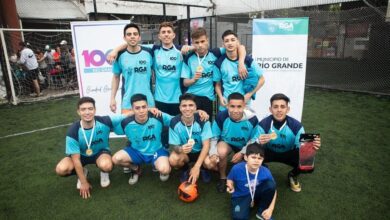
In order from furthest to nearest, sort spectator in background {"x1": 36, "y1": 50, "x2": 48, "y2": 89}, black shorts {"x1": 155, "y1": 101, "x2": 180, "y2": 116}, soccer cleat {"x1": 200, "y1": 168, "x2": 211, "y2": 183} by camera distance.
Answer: spectator in background {"x1": 36, "y1": 50, "x2": 48, "y2": 89}, black shorts {"x1": 155, "y1": 101, "x2": 180, "y2": 116}, soccer cleat {"x1": 200, "y1": 168, "x2": 211, "y2": 183}

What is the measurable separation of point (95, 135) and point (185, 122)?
108cm

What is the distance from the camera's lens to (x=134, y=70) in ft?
12.5

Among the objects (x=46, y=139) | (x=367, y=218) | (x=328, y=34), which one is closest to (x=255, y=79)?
(x=367, y=218)

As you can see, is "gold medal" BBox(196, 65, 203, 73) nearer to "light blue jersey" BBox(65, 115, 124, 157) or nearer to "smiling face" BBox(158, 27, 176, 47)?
"smiling face" BBox(158, 27, 176, 47)

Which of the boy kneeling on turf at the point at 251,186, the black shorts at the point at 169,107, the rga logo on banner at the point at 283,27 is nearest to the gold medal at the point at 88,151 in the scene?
the black shorts at the point at 169,107

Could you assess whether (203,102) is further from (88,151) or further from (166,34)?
(88,151)

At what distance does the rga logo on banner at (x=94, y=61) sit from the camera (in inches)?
189

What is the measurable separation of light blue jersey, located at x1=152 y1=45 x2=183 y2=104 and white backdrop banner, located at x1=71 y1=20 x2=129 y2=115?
127cm

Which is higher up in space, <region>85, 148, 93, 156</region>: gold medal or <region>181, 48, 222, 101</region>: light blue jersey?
<region>181, 48, 222, 101</region>: light blue jersey

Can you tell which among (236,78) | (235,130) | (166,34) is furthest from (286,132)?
(166,34)

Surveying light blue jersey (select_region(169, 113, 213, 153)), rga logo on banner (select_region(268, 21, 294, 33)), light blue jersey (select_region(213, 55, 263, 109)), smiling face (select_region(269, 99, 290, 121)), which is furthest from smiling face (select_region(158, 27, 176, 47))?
rga logo on banner (select_region(268, 21, 294, 33))

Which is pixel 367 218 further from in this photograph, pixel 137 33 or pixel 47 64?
pixel 47 64

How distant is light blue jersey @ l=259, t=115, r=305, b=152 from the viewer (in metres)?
3.25

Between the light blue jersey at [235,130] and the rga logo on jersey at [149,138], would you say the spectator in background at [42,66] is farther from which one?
the light blue jersey at [235,130]
